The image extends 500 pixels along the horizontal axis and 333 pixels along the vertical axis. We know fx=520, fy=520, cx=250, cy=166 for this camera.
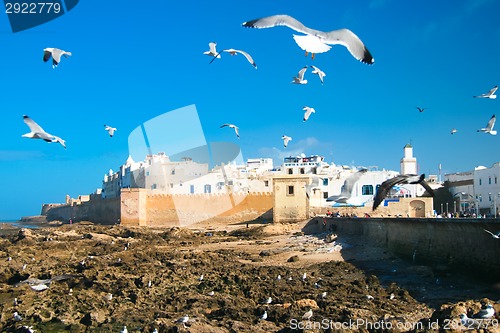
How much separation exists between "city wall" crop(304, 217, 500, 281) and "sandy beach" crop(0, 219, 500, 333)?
50 centimetres

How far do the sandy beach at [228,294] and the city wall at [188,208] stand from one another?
19.3 metres

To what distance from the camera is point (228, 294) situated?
9.47 metres

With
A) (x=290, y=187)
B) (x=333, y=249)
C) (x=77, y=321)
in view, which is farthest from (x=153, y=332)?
(x=290, y=187)

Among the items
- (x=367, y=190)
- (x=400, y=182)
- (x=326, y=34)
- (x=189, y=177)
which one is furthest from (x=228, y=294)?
(x=189, y=177)

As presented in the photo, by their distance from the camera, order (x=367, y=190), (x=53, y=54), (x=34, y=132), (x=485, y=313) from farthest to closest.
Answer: (x=367, y=190) → (x=53, y=54) → (x=34, y=132) → (x=485, y=313)

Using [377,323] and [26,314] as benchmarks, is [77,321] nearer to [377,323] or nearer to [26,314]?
[26,314]

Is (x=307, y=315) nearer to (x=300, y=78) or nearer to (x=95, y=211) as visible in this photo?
(x=300, y=78)

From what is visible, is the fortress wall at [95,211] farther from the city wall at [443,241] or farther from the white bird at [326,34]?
the white bird at [326,34]

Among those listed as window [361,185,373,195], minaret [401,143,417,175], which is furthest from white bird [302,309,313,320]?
minaret [401,143,417,175]

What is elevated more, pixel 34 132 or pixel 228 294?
pixel 34 132

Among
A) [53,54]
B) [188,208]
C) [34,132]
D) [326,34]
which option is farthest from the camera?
[188,208]

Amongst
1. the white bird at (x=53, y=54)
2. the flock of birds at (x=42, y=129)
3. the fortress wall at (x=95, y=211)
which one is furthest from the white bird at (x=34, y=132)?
the fortress wall at (x=95, y=211)

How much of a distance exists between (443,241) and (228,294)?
5.90 meters

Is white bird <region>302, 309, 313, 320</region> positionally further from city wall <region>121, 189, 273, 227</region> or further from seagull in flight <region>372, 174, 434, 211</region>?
city wall <region>121, 189, 273, 227</region>
